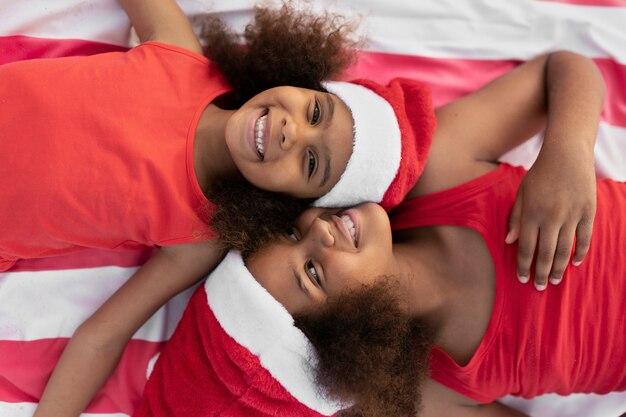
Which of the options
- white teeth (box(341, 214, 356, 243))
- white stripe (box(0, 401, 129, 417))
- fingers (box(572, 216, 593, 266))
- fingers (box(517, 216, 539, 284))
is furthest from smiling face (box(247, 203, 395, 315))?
white stripe (box(0, 401, 129, 417))

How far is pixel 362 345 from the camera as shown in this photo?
1034 mm

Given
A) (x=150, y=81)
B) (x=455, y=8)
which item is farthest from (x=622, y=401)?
(x=150, y=81)

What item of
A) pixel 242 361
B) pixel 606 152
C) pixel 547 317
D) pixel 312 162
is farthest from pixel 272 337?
pixel 606 152

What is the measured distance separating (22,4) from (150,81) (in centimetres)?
36

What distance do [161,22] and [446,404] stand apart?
0.98 metres

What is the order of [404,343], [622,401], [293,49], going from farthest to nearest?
[622,401] < [293,49] < [404,343]

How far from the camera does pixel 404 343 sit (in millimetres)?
1109

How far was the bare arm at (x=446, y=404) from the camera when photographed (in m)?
1.23

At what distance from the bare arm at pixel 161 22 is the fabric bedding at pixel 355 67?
9 cm

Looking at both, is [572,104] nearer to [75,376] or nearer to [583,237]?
[583,237]

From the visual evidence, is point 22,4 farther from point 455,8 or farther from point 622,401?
point 622,401

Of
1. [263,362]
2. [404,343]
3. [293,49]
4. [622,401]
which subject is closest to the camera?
[263,362]

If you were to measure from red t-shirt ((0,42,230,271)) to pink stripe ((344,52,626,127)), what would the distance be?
446 mm

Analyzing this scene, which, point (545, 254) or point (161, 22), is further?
point (161, 22)
